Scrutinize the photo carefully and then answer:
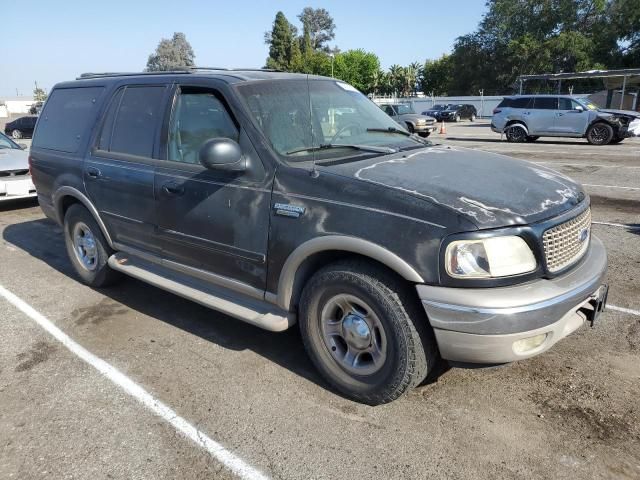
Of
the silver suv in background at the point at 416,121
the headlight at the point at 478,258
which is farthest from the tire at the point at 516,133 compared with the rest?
the headlight at the point at 478,258

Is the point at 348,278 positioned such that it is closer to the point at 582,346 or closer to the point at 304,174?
the point at 304,174

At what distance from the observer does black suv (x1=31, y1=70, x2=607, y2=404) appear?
2625mm

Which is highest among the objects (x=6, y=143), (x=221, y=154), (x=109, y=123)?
(x=109, y=123)

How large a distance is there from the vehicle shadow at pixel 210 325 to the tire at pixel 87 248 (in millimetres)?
180

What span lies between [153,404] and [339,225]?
5.25 feet

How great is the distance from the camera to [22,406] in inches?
127

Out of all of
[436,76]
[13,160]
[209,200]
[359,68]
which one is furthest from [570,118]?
[359,68]

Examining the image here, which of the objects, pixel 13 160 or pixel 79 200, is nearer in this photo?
pixel 79 200

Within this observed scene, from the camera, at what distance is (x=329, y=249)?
2961mm

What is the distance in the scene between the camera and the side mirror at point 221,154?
10.4 feet

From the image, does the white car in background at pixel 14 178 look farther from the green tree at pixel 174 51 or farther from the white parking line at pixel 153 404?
the green tree at pixel 174 51

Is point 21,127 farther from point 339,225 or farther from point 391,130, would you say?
point 339,225

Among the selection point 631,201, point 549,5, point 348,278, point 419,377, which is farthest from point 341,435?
point 549,5

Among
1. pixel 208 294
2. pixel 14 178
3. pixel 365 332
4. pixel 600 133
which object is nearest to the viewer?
pixel 365 332
